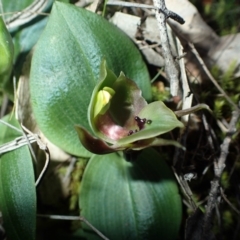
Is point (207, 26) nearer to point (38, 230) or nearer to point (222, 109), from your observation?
point (222, 109)

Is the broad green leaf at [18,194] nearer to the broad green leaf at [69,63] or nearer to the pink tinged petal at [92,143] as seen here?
the broad green leaf at [69,63]

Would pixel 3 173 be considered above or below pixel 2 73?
below

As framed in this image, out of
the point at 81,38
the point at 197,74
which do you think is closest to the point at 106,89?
the point at 81,38

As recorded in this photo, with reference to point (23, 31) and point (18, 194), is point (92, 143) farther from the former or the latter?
point (23, 31)

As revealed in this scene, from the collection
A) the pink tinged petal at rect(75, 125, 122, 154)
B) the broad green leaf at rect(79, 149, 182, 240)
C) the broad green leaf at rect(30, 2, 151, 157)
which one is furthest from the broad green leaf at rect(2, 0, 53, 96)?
the pink tinged petal at rect(75, 125, 122, 154)

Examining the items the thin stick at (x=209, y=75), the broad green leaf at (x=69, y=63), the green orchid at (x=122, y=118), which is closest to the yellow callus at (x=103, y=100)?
the green orchid at (x=122, y=118)

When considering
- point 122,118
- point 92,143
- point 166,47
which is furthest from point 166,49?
point 92,143
